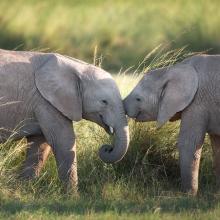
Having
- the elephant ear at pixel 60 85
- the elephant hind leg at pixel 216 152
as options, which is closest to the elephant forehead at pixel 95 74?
the elephant ear at pixel 60 85

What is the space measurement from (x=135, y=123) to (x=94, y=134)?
0.49 metres

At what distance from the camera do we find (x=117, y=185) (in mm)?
10594

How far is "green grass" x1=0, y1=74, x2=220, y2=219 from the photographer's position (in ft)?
31.5

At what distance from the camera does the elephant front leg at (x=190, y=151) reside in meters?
10.5

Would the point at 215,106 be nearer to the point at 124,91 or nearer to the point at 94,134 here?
the point at 94,134

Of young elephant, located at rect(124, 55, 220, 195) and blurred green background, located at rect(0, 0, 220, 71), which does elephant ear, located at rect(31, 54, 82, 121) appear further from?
blurred green background, located at rect(0, 0, 220, 71)

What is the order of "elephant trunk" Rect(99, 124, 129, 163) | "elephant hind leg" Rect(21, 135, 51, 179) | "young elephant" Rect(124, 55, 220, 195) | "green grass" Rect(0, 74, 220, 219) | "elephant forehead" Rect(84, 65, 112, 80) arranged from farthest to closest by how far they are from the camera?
"elephant hind leg" Rect(21, 135, 51, 179)
"elephant forehead" Rect(84, 65, 112, 80)
"young elephant" Rect(124, 55, 220, 195)
"elephant trunk" Rect(99, 124, 129, 163)
"green grass" Rect(0, 74, 220, 219)

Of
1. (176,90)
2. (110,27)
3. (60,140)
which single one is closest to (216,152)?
(176,90)

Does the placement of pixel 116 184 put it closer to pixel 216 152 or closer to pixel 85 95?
pixel 85 95

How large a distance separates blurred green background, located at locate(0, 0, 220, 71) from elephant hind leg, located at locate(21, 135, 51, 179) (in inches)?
347

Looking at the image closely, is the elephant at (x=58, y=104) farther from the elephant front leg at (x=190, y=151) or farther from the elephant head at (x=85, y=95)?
the elephant front leg at (x=190, y=151)

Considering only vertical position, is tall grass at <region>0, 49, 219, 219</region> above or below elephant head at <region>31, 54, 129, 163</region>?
below

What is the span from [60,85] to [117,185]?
109cm

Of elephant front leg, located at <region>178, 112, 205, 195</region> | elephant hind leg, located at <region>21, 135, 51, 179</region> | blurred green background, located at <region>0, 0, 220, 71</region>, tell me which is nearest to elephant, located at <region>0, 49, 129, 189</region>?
elephant hind leg, located at <region>21, 135, 51, 179</region>
